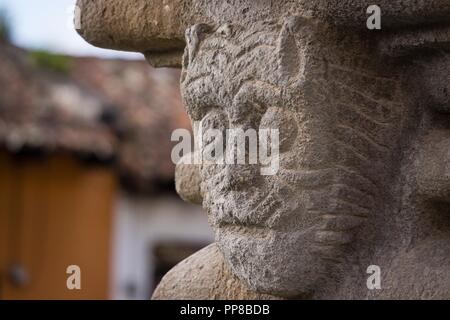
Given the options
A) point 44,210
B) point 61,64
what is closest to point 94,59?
point 61,64

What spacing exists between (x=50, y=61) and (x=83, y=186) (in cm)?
113

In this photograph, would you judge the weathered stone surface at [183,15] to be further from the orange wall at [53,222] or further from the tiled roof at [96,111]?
the orange wall at [53,222]

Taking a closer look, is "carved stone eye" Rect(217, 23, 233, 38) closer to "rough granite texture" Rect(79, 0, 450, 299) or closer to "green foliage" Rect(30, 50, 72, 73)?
"rough granite texture" Rect(79, 0, 450, 299)

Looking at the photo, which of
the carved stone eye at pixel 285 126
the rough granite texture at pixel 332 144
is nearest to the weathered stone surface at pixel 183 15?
the rough granite texture at pixel 332 144

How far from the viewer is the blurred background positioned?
592cm

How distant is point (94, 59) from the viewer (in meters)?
7.62

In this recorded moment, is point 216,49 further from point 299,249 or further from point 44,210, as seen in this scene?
point 44,210

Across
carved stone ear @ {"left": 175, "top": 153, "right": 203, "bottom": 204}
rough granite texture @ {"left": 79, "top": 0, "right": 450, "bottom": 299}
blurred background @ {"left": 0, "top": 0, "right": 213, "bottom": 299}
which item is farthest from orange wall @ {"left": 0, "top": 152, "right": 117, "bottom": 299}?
rough granite texture @ {"left": 79, "top": 0, "right": 450, "bottom": 299}

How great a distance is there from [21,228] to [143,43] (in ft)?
16.1

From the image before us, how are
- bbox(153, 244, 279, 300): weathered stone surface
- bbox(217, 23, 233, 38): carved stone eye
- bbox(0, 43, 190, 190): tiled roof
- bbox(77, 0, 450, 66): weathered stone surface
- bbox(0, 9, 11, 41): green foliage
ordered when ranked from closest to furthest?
bbox(77, 0, 450, 66): weathered stone surface, bbox(217, 23, 233, 38): carved stone eye, bbox(153, 244, 279, 300): weathered stone surface, bbox(0, 43, 190, 190): tiled roof, bbox(0, 9, 11, 41): green foliage

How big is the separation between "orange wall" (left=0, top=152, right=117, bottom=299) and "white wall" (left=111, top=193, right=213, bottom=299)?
62 cm

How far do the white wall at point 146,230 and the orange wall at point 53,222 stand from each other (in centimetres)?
62

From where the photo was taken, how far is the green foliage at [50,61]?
6816mm

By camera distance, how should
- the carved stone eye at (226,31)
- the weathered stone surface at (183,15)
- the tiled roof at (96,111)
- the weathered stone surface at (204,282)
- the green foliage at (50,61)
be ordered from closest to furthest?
the weathered stone surface at (183,15) < the carved stone eye at (226,31) < the weathered stone surface at (204,282) < the tiled roof at (96,111) < the green foliage at (50,61)
